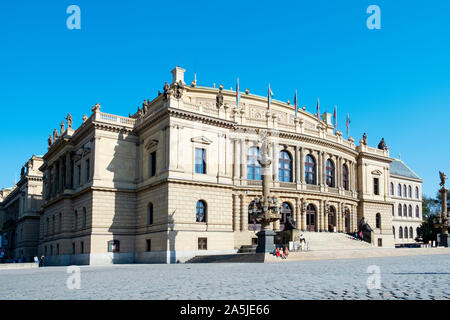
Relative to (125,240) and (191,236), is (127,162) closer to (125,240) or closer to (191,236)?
(125,240)

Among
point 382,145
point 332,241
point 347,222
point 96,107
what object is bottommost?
point 332,241

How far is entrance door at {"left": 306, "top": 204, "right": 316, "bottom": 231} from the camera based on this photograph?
177ft

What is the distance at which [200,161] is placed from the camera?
44.5 meters

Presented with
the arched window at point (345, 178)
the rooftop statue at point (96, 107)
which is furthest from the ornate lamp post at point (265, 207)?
the arched window at point (345, 178)

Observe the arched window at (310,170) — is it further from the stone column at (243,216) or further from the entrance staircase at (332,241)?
the stone column at (243,216)

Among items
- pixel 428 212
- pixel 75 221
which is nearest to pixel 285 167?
pixel 75 221

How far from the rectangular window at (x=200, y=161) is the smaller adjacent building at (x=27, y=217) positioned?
40877 millimetres

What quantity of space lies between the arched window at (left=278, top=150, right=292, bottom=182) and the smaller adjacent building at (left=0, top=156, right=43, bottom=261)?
42236 mm

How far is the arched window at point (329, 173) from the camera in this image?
57312 mm

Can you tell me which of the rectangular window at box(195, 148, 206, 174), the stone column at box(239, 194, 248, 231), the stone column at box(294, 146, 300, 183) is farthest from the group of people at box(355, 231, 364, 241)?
the rectangular window at box(195, 148, 206, 174)

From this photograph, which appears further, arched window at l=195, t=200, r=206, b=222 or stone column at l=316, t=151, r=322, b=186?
stone column at l=316, t=151, r=322, b=186

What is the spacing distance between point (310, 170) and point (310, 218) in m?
5.61

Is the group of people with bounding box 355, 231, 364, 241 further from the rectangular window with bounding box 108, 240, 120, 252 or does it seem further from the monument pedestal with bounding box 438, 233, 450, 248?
the rectangular window with bounding box 108, 240, 120, 252

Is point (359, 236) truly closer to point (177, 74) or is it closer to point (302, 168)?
point (302, 168)
